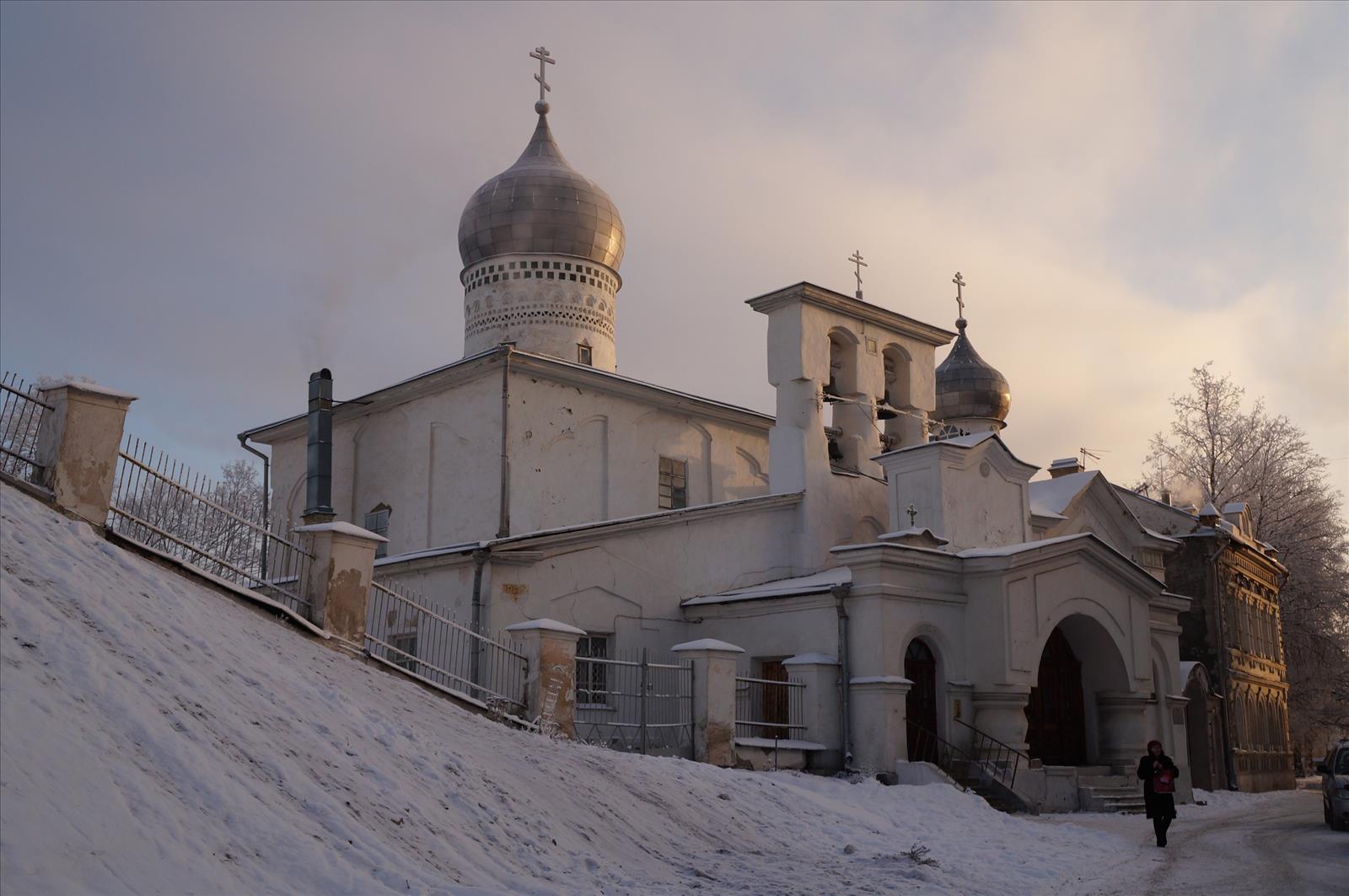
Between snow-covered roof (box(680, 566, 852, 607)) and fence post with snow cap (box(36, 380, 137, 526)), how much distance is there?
34.9 feet

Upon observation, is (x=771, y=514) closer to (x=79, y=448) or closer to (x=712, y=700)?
(x=712, y=700)

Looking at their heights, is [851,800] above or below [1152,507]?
below

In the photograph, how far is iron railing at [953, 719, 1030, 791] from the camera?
17.5m

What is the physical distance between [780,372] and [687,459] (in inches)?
122

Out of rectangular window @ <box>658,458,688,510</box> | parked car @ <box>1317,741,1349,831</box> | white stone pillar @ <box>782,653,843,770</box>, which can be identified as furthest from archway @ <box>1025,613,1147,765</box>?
rectangular window @ <box>658,458,688,510</box>

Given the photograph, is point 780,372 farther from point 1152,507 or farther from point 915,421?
point 1152,507

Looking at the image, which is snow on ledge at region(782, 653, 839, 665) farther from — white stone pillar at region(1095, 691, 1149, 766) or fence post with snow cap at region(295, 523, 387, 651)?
fence post with snow cap at region(295, 523, 387, 651)

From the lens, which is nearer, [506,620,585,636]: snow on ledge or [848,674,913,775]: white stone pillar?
[506,620,585,636]: snow on ledge

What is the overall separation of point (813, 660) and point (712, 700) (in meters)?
2.70

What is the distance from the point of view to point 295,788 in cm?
753

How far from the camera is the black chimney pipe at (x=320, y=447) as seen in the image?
22312mm

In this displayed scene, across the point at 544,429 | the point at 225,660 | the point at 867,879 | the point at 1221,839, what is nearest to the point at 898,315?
the point at 544,429

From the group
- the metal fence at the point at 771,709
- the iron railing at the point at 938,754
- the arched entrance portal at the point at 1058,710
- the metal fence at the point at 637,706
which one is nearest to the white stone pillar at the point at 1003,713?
the iron railing at the point at 938,754

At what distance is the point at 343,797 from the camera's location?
7816 millimetres
